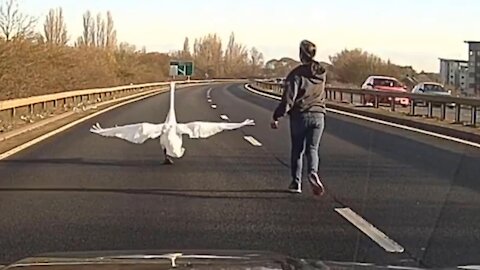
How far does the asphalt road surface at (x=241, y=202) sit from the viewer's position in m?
8.29

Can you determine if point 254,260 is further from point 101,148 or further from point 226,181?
point 101,148

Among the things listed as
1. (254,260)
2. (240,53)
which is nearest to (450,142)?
(254,260)

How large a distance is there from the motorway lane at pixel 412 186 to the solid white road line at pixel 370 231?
92mm

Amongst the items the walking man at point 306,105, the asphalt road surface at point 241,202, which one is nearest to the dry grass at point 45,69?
the asphalt road surface at point 241,202

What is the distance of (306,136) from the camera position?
38.4 ft

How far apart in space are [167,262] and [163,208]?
256 inches

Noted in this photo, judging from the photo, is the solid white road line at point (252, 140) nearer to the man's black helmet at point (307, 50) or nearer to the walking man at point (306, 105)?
the walking man at point (306, 105)

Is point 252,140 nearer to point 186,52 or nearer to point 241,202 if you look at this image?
point 241,202

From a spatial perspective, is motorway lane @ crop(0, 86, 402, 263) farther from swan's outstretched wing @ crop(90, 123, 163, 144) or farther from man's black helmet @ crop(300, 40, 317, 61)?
man's black helmet @ crop(300, 40, 317, 61)

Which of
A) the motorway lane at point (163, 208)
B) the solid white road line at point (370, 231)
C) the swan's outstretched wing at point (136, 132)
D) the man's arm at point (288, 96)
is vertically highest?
the man's arm at point (288, 96)

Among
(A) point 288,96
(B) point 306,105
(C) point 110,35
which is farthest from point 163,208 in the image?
(C) point 110,35

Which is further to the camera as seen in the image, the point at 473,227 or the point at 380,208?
the point at 380,208

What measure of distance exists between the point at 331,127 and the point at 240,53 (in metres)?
159

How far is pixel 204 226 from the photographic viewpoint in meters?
9.27
